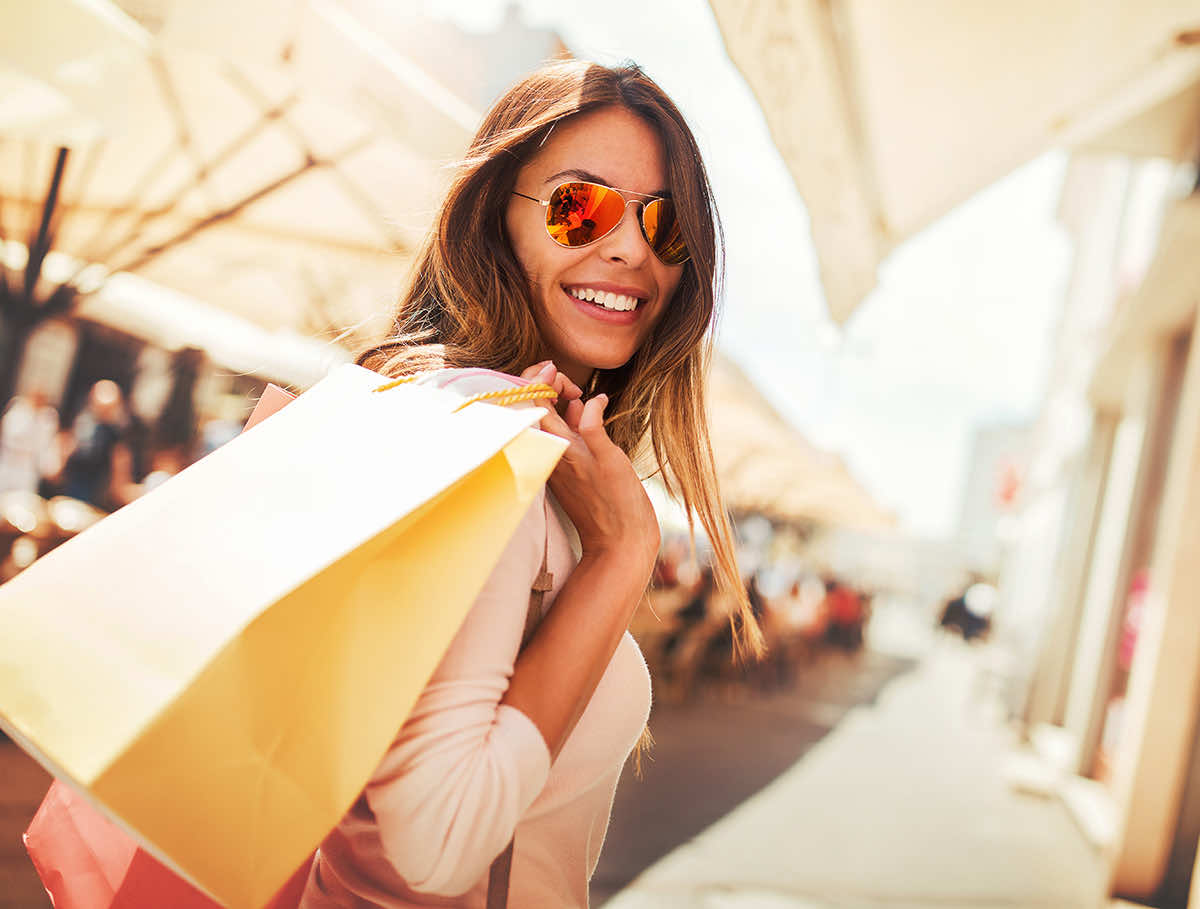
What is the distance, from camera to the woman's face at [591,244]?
1.40 m

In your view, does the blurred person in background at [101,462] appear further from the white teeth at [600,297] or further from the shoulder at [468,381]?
the shoulder at [468,381]

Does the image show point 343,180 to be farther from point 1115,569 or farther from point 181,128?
point 1115,569

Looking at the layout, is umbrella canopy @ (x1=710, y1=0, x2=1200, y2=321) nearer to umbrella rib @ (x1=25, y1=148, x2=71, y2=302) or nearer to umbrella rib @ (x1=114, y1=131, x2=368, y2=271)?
umbrella rib @ (x1=114, y1=131, x2=368, y2=271)

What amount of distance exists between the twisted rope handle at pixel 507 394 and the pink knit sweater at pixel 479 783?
0.04m

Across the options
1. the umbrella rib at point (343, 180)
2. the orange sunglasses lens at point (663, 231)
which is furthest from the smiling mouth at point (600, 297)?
the umbrella rib at point (343, 180)

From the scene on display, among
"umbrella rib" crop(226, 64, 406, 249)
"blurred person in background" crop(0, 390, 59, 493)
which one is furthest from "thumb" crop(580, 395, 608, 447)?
"blurred person in background" crop(0, 390, 59, 493)

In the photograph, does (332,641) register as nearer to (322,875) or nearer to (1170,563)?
(322,875)

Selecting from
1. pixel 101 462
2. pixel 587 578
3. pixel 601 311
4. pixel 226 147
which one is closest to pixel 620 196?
pixel 601 311

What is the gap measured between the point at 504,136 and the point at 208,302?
522cm

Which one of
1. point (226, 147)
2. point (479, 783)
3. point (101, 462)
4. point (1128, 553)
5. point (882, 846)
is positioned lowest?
point (882, 846)

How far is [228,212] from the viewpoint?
14.5 ft

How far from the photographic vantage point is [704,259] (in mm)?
1498

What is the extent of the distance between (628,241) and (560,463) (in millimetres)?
445

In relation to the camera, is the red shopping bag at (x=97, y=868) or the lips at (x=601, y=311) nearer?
the red shopping bag at (x=97, y=868)
